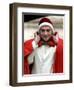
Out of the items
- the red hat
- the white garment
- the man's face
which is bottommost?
the white garment

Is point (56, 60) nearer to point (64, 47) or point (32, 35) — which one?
point (64, 47)

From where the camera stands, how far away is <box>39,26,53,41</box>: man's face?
5.84 ft

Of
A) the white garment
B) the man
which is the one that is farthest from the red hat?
the white garment

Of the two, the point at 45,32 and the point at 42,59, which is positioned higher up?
the point at 45,32

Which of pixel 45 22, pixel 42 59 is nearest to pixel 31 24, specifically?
pixel 45 22

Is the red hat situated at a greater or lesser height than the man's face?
greater

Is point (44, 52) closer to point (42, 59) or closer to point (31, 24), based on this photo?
point (42, 59)

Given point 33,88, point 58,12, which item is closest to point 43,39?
point 58,12

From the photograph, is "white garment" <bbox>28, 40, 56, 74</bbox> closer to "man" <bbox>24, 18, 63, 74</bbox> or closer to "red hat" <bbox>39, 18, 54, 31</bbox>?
"man" <bbox>24, 18, 63, 74</bbox>

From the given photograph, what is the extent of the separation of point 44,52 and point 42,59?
46mm

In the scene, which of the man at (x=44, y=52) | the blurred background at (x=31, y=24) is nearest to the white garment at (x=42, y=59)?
the man at (x=44, y=52)

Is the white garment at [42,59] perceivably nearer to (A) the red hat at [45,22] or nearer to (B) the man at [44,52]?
(B) the man at [44,52]

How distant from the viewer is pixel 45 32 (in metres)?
1.79

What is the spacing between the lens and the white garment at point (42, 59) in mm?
1755
